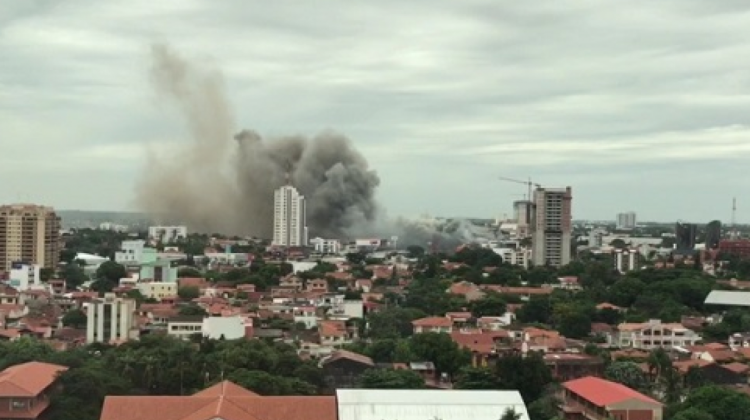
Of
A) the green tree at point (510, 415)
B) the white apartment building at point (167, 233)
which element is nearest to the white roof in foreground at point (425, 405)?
the green tree at point (510, 415)

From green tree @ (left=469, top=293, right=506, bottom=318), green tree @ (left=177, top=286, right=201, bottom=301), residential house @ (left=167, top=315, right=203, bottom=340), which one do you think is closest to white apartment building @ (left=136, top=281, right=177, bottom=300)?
green tree @ (left=177, top=286, right=201, bottom=301)

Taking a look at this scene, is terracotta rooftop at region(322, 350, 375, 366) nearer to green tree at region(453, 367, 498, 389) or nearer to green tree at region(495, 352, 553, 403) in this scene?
green tree at region(453, 367, 498, 389)

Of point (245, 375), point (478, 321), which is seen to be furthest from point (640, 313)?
point (245, 375)

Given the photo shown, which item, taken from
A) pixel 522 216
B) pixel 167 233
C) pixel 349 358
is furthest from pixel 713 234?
pixel 349 358

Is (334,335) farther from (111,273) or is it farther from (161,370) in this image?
(111,273)

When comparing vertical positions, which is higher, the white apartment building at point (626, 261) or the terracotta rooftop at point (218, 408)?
the white apartment building at point (626, 261)

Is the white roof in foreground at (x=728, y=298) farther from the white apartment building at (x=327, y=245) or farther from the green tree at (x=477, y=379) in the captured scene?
the white apartment building at (x=327, y=245)
